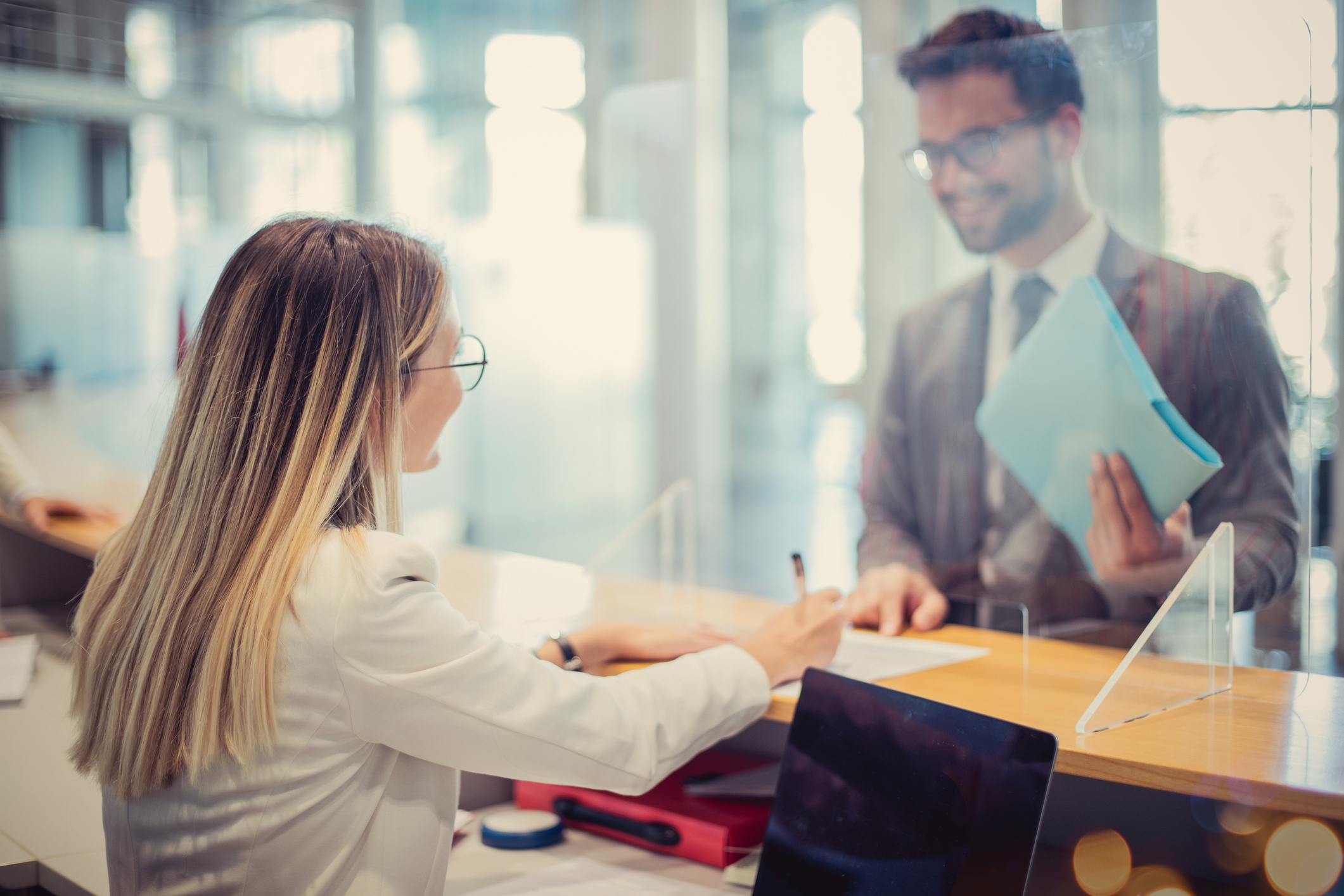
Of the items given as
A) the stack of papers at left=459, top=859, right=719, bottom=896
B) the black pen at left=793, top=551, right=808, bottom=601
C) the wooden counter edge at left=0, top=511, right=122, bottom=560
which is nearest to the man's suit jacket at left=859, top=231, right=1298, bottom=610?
the black pen at left=793, top=551, right=808, bottom=601

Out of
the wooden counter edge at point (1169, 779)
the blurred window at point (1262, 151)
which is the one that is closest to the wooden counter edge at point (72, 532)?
the wooden counter edge at point (1169, 779)

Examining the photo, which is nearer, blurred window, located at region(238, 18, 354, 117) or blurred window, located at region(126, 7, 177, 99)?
blurred window, located at region(126, 7, 177, 99)

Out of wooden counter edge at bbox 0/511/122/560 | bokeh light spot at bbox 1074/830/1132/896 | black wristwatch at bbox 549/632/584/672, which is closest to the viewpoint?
bokeh light spot at bbox 1074/830/1132/896

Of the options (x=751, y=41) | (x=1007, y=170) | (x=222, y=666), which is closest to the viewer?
(x=222, y=666)

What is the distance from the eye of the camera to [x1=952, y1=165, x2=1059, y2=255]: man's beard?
1.76 m

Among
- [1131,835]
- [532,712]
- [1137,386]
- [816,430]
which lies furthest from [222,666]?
[816,430]

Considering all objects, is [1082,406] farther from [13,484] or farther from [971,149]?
[13,484]

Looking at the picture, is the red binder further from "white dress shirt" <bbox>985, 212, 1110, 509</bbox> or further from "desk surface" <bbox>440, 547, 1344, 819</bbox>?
"white dress shirt" <bbox>985, 212, 1110, 509</bbox>

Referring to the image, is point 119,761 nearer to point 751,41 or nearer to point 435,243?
point 435,243

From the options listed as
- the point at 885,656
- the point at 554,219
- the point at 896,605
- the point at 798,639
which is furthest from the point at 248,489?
the point at 554,219

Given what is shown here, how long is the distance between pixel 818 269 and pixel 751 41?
3.09ft

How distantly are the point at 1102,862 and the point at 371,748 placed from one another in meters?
0.83

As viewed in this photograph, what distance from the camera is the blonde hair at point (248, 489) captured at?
34.9 inches

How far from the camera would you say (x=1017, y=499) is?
1.90m
